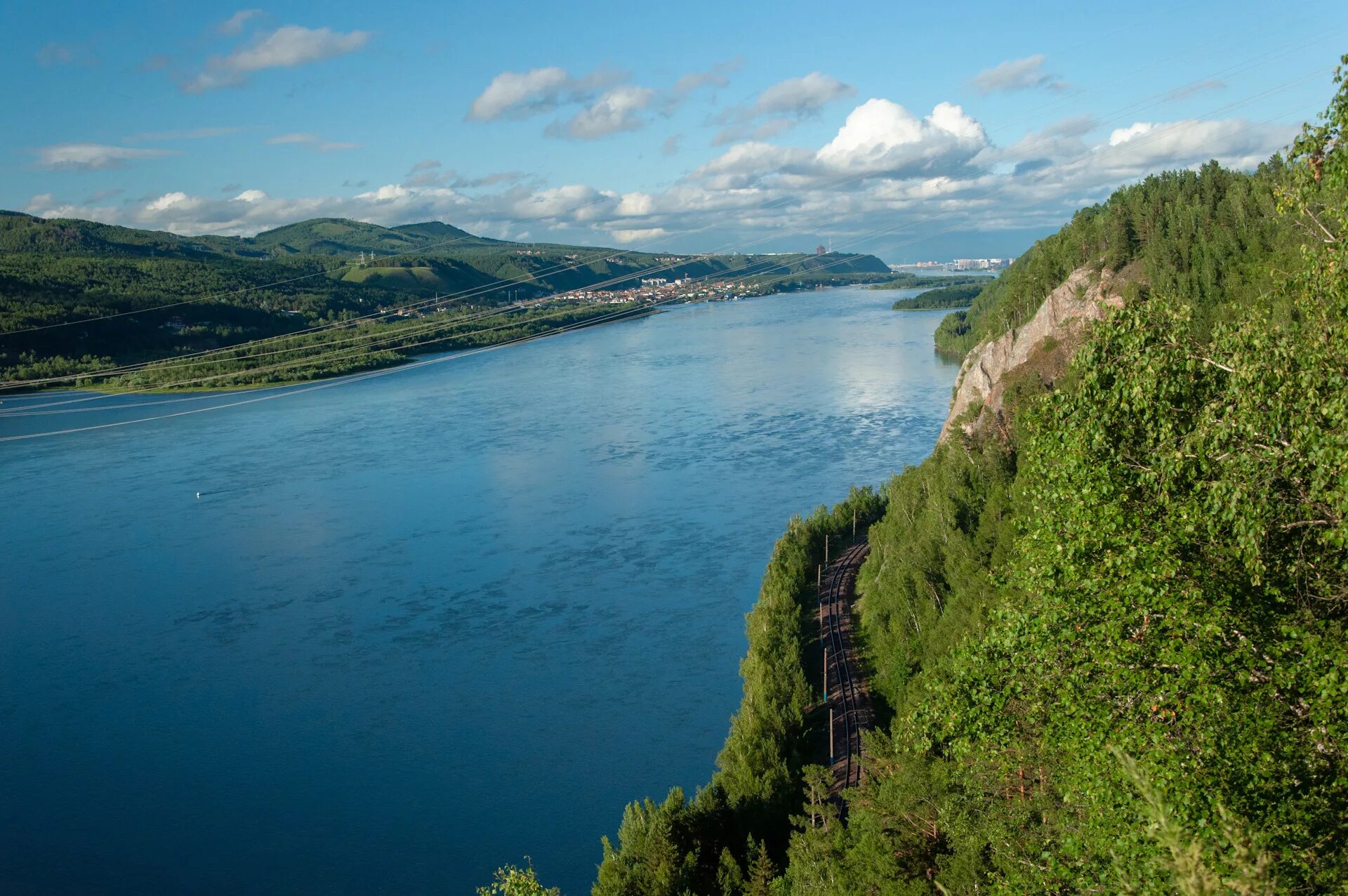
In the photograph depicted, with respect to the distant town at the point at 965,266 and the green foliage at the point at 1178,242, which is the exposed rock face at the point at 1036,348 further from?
the distant town at the point at 965,266

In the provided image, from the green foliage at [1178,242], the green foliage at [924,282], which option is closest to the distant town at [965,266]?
the green foliage at [924,282]

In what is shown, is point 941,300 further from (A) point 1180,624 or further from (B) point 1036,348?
(A) point 1180,624

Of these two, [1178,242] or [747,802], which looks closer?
[747,802]

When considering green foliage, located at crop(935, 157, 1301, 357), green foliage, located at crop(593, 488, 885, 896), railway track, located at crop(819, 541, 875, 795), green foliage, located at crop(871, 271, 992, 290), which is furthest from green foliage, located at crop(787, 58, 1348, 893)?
green foliage, located at crop(871, 271, 992, 290)

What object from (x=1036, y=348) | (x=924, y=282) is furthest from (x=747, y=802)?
(x=924, y=282)

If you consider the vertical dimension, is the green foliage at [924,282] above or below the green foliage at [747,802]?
above
